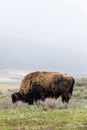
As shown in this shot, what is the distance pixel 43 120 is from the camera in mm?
17328

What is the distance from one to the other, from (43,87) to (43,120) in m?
9.82

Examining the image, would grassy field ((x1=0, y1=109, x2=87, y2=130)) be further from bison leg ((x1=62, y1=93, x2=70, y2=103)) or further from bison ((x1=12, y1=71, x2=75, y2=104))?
bison leg ((x1=62, y1=93, x2=70, y2=103))

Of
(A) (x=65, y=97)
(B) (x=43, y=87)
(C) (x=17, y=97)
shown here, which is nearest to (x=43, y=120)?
(C) (x=17, y=97)

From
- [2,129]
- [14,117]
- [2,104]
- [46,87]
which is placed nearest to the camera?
[2,129]

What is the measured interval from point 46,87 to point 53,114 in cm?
817


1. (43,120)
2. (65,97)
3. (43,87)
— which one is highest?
(43,87)

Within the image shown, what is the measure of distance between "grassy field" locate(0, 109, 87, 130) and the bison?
6.51 meters

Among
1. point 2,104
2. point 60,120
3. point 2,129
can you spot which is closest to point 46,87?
point 2,104

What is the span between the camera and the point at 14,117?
1822 centimetres

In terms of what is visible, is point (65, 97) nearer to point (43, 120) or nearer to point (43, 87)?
point (43, 87)

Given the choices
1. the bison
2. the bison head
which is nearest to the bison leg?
the bison

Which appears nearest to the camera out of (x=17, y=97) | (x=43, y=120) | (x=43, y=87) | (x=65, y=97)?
(x=43, y=120)

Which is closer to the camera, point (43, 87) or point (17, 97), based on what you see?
point (17, 97)

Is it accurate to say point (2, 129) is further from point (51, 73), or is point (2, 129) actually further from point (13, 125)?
point (51, 73)
